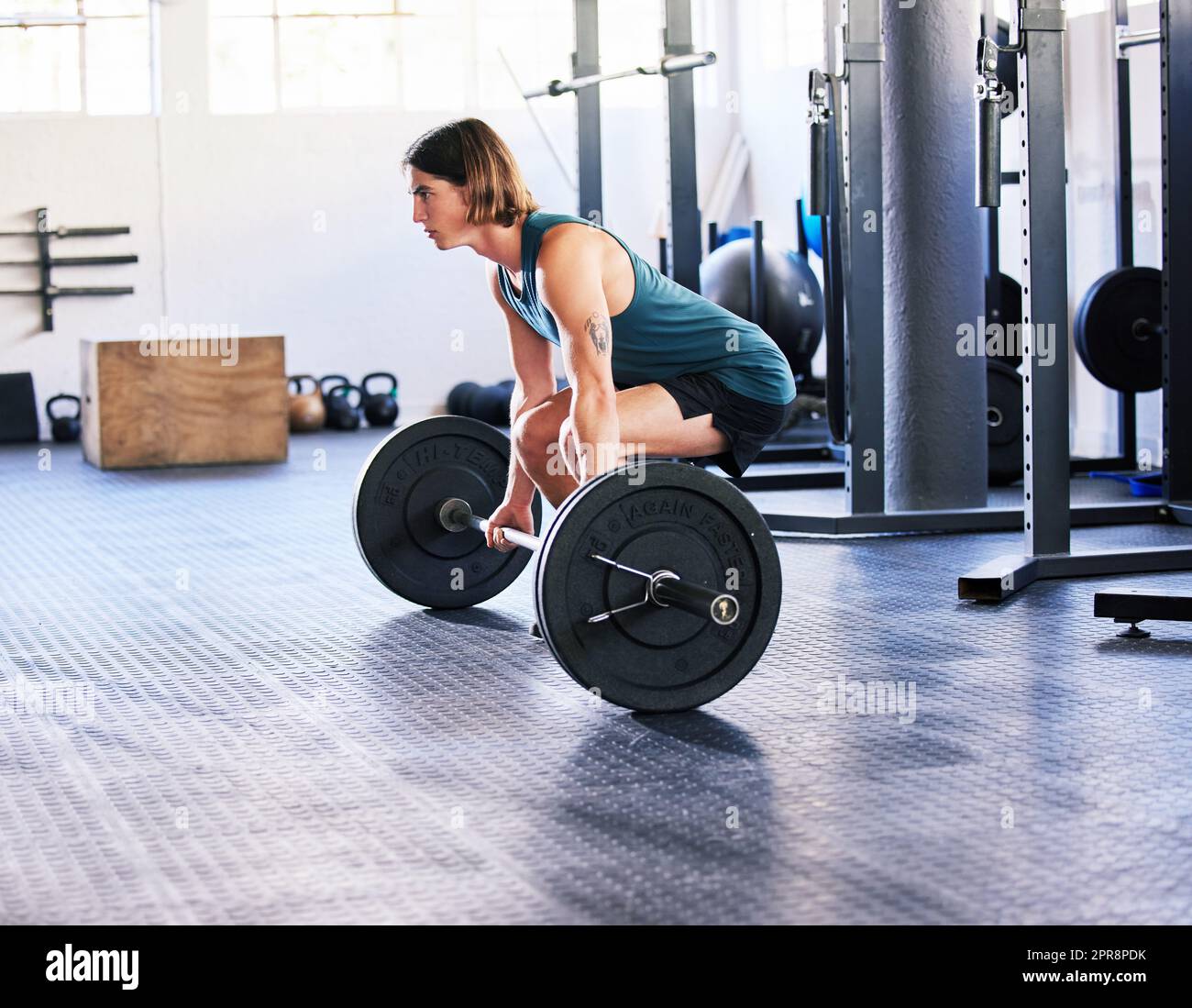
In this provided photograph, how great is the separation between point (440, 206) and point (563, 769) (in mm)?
981

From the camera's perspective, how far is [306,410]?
8.36 meters

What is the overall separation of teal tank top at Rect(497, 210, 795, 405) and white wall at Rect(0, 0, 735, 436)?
251 inches

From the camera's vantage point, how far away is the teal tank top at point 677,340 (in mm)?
2568

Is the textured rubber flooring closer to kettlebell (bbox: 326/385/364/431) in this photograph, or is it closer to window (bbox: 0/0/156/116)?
kettlebell (bbox: 326/385/364/431)

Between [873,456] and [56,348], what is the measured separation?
19.3 ft

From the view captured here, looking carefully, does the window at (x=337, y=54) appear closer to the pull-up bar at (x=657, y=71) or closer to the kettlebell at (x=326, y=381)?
the kettlebell at (x=326, y=381)

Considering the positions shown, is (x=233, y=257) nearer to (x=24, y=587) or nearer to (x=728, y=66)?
(x=728, y=66)

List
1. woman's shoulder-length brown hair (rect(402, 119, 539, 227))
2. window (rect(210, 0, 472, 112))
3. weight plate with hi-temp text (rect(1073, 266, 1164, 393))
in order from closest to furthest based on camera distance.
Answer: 1. woman's shoulder-length brown hair (rect(402, 119, 539, 227))
2. weight plate with hi-temp text (rect(1073, 266, 1164, 393))
3. window (rect(210, 0, 472, 112))

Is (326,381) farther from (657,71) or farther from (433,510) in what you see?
(433,510)

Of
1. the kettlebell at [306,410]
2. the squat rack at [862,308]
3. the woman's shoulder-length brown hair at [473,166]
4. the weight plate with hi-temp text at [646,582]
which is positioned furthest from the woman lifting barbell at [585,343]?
the kettlebell at [306,410]

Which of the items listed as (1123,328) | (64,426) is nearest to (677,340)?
(1123,328)

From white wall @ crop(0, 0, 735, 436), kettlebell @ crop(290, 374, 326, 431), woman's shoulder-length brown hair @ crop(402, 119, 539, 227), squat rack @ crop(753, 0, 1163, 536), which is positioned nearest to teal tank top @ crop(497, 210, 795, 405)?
woman's shoulder-length brown hair @ crop(402, 119, 539, 227)

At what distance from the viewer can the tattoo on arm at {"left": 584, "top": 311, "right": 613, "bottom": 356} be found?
2311 millimetres
